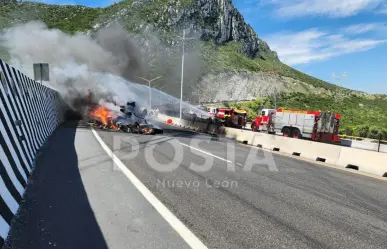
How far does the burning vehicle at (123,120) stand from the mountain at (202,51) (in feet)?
248

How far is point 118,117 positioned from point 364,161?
637 inches

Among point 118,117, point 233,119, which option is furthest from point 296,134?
point 118,117

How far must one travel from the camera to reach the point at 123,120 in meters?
22.2

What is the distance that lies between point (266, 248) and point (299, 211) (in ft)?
6.32

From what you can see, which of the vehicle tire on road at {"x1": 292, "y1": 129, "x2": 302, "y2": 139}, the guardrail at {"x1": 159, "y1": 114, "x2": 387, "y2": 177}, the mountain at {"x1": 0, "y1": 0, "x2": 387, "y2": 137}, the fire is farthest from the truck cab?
the mountain at {"x1": 0, "y1": 0, "x2": 387, "y2": 137}

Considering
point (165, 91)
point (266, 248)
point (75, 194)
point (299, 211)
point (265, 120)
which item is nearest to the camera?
point (266, 248)

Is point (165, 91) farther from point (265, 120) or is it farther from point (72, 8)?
point (265, 120)

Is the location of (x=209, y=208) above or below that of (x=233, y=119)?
above

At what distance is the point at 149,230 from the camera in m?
4.62

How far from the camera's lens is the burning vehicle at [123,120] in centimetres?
2112

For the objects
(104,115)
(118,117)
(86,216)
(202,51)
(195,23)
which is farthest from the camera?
(195,23)

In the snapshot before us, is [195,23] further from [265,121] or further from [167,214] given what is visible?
[167,214]

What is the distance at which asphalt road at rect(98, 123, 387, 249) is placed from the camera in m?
4.58

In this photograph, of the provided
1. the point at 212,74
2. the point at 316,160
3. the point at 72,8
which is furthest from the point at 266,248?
the point at 72,8
